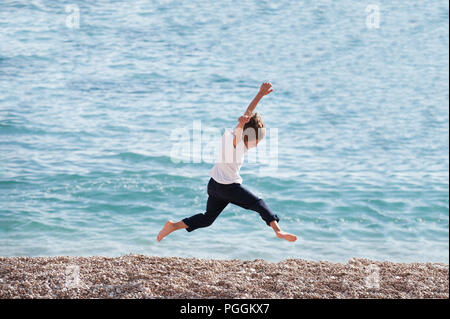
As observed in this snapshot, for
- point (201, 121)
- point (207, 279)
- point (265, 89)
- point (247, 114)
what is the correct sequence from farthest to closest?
point (201, 121), point (207, 279), point (265, 89), point (247, 114)

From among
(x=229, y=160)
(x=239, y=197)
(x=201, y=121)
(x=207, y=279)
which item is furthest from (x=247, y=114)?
(x=201, y=121)

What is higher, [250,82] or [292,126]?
[250,82]

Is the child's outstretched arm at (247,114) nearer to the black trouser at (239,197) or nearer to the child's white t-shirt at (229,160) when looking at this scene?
the child's white t-shirt at (229,160)

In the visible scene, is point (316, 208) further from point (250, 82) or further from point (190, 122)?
point (250, 82)

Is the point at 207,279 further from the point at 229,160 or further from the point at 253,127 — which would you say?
the point at 253,127

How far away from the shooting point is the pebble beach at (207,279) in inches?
200

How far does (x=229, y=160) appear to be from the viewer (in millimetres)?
5027

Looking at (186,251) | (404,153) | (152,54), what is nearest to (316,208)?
(186,251)

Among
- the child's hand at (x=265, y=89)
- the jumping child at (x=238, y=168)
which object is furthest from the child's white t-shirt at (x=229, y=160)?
the child's hand at (x=265, y=89)

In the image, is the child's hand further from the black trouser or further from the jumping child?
the black trouser

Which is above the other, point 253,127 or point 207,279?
point 253,127

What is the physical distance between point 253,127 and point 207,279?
1.63 meters

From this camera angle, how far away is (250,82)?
22.3 m

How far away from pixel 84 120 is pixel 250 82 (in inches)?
301
